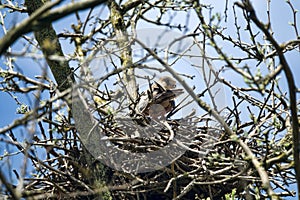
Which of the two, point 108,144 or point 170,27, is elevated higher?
point 170,27

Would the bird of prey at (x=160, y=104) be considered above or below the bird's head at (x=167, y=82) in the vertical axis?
below

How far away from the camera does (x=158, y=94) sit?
360 cm

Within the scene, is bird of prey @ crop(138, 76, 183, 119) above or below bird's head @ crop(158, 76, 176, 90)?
below

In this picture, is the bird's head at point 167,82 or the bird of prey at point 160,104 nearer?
the bird of prey at point 160,104

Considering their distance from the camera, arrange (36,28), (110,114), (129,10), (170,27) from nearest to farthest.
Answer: (36,28) < (110,114) < (170,27) < (129,10)

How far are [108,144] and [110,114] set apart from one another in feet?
1.16

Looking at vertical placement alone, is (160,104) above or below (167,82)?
below

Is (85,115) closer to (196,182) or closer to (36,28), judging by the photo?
(196,182)

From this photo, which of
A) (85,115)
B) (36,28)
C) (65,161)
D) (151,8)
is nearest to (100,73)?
(85,115)

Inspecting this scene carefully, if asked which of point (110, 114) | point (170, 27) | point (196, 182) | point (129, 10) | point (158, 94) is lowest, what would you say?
point (196, 182)

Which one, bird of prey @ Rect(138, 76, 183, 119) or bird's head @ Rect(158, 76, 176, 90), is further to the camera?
bird's head @ Rect(158, 76, 176, 90)

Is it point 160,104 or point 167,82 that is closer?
point 160,104

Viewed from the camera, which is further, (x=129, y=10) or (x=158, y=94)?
(x=129, y=10)

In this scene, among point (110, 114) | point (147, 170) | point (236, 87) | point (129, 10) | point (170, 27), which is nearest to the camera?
point (110, 114)
